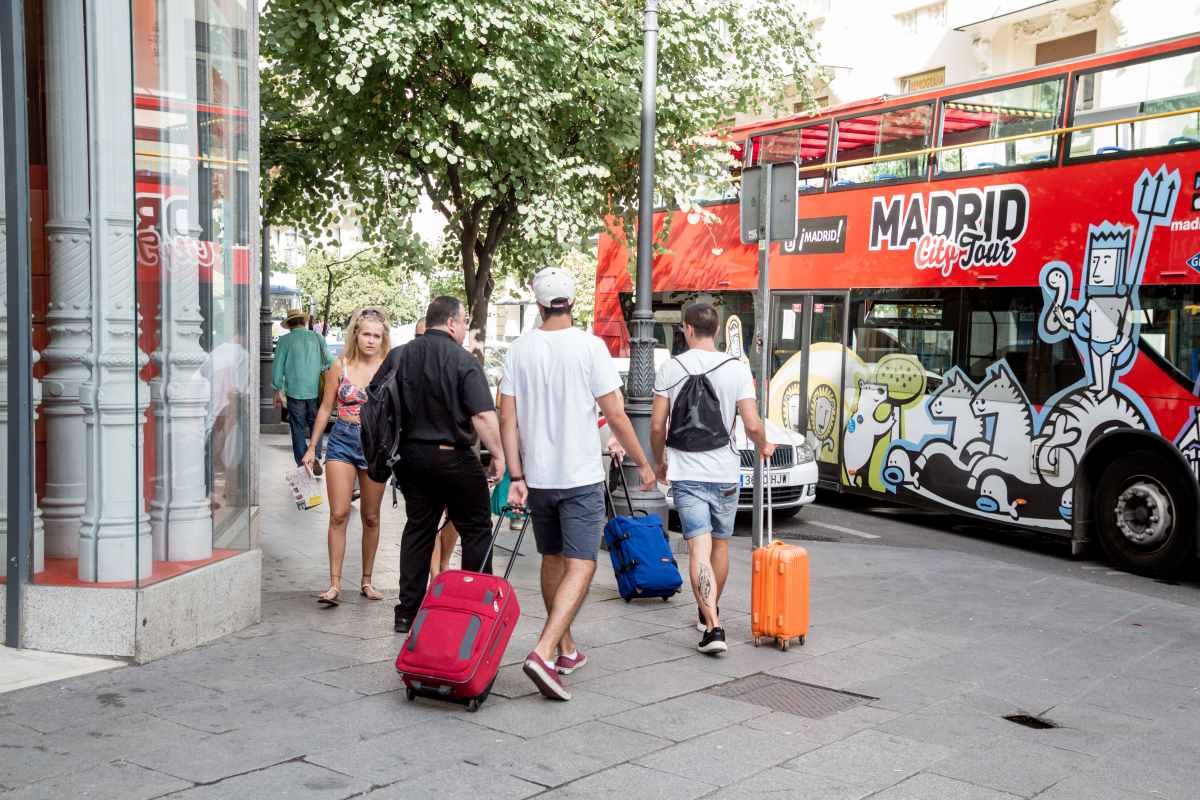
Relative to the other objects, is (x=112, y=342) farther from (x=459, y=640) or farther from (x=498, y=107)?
(x=498, y=107)

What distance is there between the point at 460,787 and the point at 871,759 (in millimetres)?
1601

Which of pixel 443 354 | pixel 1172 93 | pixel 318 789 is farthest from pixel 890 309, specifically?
pixel 318 789

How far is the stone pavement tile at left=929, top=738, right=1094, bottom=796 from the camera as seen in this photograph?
15.3 ft

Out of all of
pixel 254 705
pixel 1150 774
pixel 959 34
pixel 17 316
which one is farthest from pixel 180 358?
pixel 959 34

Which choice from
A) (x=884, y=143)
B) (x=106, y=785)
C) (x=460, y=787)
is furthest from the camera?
(x=884, y=143)

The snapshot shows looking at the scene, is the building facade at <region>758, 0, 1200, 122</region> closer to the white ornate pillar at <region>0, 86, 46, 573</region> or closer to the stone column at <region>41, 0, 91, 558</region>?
the stone column at <region>41, 0, 91, 558</region>

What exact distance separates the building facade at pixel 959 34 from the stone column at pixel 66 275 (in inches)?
678

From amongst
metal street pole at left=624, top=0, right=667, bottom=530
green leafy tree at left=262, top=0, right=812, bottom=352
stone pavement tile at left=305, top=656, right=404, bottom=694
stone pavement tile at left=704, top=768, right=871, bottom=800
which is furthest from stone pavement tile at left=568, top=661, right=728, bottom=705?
green leafy tree at left=262, top=0, right=812, bottom=352

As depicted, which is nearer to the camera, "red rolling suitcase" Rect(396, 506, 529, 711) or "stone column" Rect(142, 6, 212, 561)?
"red rolling suitcase" Rect(396, 506, 529, 711)

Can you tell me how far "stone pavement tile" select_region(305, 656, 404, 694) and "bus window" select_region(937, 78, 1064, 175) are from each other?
758 cm

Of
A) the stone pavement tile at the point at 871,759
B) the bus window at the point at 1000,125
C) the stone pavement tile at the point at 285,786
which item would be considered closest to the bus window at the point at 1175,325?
the bus window at the point at 1000,125

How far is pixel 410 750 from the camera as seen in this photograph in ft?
15.6

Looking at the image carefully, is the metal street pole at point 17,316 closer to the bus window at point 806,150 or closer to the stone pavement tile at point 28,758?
the stone pavement tile at point 28,758

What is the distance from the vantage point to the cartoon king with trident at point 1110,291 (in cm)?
978
